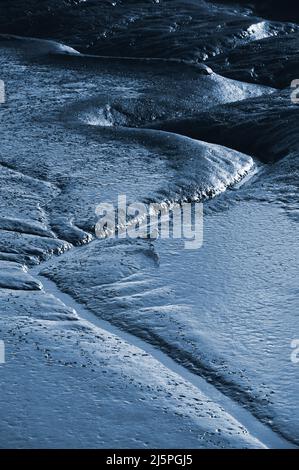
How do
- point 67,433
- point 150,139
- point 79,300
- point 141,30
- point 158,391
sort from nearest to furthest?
1. point 67,433
2. point 158,391
3. point 79,300
4. point 150,139
5. point 141,30

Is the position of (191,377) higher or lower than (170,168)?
lower

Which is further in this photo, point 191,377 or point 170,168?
point 170,168

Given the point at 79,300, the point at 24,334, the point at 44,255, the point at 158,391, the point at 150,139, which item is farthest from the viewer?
the point at 150,139

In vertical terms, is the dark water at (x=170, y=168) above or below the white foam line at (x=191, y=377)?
above

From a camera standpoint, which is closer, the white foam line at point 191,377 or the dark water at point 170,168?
the white foam line at point 191,377

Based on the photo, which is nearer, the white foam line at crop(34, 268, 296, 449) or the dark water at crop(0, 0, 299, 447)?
the white foam line at crop(34, 268, 296, 449)

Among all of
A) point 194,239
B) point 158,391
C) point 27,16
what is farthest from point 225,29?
point 158,391

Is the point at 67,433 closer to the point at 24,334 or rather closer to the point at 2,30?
the point at 24,334

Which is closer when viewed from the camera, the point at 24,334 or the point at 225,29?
the point at 24,334
